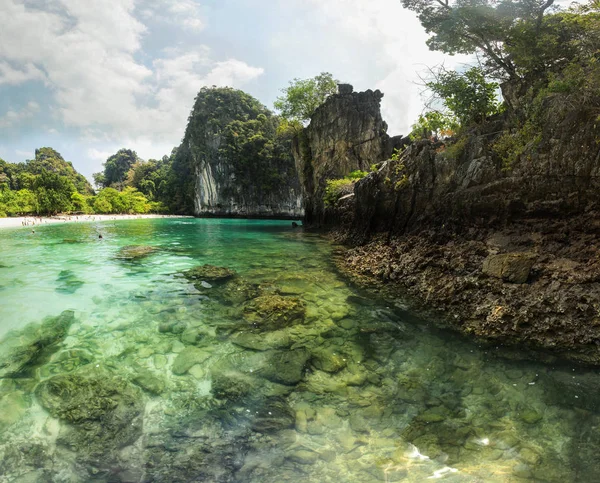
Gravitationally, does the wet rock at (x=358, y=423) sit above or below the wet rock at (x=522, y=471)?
below

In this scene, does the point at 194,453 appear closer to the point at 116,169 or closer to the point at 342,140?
the point at 342,140

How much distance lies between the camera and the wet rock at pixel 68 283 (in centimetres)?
859

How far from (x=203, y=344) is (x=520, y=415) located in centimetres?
480

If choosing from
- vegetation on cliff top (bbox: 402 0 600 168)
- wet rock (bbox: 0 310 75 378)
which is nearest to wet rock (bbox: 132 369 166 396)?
wet rock (bbox: 0 310 75 378)

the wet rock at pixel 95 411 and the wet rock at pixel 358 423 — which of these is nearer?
the wet rock at pixel 95 411

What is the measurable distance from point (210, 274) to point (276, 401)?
695 centimetres

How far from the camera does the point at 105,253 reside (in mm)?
15367

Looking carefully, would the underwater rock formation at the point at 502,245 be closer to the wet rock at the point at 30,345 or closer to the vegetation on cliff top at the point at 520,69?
the vegetation on cliff top at the point at 520,69

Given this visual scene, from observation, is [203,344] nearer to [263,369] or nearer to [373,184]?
[263,369]

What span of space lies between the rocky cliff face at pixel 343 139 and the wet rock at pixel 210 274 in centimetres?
1925

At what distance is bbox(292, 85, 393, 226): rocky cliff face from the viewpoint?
30781 millimetres

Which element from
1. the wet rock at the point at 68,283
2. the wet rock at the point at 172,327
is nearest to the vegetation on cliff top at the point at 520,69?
the wet rock at the point at 172,327

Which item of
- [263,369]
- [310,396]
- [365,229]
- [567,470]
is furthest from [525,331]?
[365,229]

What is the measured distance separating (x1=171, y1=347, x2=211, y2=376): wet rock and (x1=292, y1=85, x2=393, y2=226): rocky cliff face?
24.6 m
